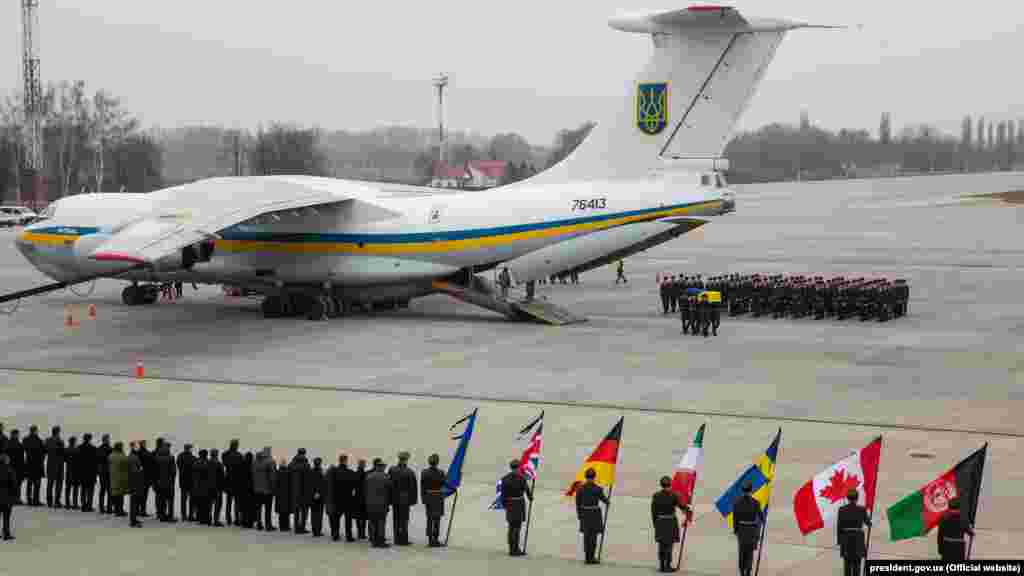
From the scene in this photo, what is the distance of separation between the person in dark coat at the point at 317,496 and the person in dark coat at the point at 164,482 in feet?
6.09

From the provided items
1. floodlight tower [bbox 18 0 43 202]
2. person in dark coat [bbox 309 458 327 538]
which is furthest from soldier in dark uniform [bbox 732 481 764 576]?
floodlight tower [bbox 18 0 43 202]

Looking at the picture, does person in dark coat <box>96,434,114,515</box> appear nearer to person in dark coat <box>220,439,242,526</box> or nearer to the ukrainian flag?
person in dark coat <box>220,439,242,526</box>

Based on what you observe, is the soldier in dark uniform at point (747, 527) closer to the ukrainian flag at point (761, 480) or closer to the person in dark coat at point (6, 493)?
the ukrainian flag at point (761, 480)

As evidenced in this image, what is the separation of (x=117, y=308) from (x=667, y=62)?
1716 cm

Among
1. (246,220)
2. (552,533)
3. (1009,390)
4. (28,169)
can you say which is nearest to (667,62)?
(246,220)

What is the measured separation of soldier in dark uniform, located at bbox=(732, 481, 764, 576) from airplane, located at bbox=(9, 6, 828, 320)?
20446mm

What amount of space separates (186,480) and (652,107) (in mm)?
20746

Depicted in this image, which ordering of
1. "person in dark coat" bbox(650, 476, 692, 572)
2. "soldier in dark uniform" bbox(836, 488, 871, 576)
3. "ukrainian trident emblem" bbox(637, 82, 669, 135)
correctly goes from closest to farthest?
"soldier in dark uniform" bbox(836, 488, 871, 576), "person in dark coat" bbox(650, 476, 692, 572), "ukrainian trident emblem" bbox(637, 82, 669, 135)

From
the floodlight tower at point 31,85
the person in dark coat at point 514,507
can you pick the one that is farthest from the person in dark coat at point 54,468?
the floodlight tower at point 31,85

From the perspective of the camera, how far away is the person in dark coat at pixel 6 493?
15031 mm

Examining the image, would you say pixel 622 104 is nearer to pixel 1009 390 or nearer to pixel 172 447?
pixel 1009 390

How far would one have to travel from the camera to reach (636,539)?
49.2ft

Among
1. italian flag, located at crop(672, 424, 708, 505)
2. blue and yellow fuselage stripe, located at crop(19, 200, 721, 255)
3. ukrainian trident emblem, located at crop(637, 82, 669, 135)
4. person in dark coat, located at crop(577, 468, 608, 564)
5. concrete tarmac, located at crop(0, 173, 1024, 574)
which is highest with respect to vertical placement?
ukrainian trident emblem, located at crop(637, 82, 669, 135)

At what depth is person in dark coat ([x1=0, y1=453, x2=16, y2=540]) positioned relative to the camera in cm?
1503
